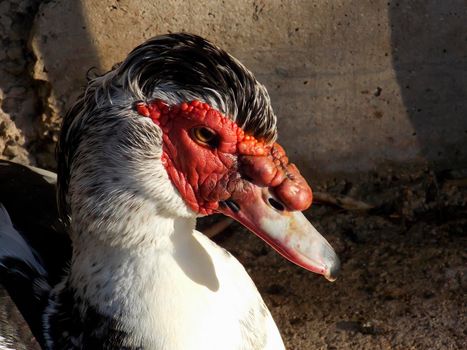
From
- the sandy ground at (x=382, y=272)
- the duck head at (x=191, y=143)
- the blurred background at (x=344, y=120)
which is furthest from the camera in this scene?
the blurred background at (x=344, y=120)

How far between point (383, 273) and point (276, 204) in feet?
4.19

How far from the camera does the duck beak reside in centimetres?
221

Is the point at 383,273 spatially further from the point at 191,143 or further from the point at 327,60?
the point at 191,143

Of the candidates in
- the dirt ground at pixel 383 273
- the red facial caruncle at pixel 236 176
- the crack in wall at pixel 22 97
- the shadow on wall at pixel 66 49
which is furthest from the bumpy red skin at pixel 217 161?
the crack in wall at pixel 22 97

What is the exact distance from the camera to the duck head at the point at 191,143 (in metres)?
2.13

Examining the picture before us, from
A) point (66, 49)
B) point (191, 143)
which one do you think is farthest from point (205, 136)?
point (66, 49)

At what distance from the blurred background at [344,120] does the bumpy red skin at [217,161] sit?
3.52 ft

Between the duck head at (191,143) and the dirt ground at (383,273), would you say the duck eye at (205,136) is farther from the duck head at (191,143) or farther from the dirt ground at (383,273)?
the dirt ground at (383,273)

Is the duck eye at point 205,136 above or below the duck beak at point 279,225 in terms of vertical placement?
above

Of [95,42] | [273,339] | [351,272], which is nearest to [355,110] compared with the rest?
[351,272]

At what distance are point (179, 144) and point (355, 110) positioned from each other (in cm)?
155

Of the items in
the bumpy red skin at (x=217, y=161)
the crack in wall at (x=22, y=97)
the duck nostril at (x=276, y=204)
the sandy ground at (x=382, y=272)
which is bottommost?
the sandy ground at (x=382, y=272)

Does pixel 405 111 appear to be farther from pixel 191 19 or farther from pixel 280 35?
pixel 191 19

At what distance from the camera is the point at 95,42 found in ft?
11.0
